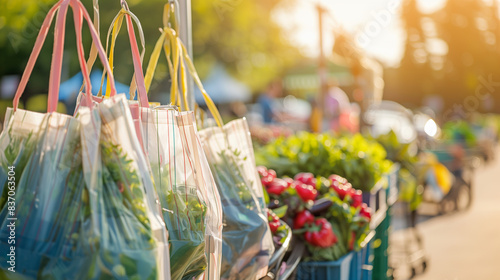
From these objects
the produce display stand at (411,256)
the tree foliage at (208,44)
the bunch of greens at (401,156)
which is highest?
the tree foliage at (208,44)

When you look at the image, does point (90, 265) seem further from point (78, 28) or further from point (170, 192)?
point (78, 28)

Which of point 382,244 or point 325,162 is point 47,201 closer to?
point 325,162

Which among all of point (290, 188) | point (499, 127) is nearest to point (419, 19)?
point (499, 127)

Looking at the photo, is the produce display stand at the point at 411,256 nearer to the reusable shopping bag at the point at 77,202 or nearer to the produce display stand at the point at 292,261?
the produce display stand at the point at 292,261

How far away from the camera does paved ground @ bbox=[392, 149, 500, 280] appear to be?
6074 millimetres

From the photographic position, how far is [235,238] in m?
1.90

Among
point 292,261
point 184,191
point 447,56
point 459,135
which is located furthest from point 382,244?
point 447,56

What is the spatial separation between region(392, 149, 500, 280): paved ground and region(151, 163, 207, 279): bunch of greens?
15.8ft

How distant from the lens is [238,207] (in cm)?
196

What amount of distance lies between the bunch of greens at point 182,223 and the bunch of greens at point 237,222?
310 millimetres

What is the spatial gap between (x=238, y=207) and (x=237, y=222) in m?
0.06

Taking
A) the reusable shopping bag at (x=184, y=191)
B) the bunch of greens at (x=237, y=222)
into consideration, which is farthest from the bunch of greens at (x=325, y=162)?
the reusable shopping bag at (x=184, y=191)

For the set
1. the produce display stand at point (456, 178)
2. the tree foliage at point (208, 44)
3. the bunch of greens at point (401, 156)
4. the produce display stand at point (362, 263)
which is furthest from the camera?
the tree foliage at point (208, 44)

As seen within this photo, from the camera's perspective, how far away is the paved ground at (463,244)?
6074 mm
